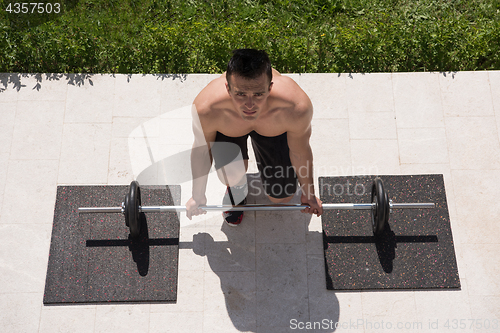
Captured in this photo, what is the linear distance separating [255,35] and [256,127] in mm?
1841

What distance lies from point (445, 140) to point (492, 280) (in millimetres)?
1282

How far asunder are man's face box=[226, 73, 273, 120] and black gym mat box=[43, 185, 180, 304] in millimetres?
1628

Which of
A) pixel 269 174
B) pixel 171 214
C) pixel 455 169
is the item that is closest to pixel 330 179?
pixel 269 174

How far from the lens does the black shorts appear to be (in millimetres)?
2910

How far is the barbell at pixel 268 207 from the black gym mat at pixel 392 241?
0.20m

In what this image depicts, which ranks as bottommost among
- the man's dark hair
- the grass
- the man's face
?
the man's face

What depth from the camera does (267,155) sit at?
301cm

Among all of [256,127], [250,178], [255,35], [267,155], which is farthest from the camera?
[255,35]

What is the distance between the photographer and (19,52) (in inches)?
164

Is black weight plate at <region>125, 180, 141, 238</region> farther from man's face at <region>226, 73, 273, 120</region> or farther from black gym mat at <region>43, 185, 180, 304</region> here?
man's face at <region>226, 73, 273, 120</region>

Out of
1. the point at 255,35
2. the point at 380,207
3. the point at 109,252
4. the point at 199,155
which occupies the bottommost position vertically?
the point at 109,252

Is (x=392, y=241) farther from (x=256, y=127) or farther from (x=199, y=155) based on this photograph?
(x=199, y=155)

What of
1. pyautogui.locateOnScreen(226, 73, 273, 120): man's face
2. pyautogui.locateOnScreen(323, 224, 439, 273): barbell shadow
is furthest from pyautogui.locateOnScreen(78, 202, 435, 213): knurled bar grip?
pyautogui.locateOnScreen(226, 73, 273, 120): man's face

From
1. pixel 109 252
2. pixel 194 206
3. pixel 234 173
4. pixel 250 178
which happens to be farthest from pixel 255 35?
pixel 109 252
